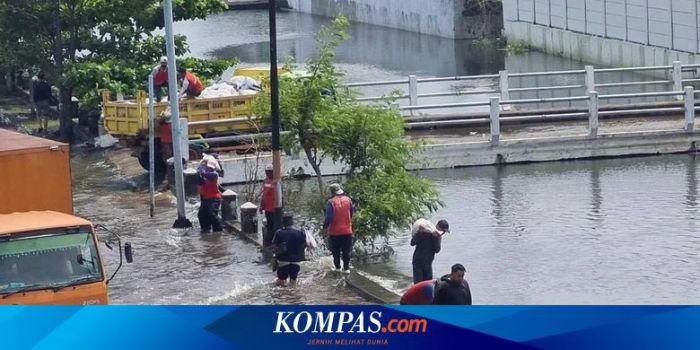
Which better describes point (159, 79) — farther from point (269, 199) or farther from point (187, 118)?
point (269, 199)

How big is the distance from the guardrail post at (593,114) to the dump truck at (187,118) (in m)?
7.10

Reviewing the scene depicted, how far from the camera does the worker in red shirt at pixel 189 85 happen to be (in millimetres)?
30078

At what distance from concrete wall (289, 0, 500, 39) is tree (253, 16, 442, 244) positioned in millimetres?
45851

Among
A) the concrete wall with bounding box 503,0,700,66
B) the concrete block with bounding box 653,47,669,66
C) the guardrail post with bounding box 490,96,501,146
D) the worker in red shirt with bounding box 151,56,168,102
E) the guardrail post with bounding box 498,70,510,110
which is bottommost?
the guardrail post with bounding box 490,96,501,146

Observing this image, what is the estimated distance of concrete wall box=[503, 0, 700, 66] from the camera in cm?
4981

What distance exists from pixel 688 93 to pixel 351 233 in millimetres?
13923

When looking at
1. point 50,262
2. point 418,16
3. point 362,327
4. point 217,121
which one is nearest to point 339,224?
point 50,262

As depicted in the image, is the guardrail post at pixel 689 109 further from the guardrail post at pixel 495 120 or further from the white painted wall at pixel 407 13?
the white painted wall at pixel 407 13

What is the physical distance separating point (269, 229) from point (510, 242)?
4410 mm

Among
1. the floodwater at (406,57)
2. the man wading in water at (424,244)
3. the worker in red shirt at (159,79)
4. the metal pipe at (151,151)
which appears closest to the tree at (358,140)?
the metal pipe at (151,151)

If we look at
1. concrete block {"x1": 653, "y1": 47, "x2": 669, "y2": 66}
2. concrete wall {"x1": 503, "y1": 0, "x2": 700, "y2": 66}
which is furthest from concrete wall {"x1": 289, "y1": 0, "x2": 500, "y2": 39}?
concrete block {"x1": 653, "y1": 47, "x2": 669, "y2": 66}

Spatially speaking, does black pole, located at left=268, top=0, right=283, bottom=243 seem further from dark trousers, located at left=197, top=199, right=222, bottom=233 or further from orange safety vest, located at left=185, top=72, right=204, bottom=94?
orange safety vest, located at left=185, top=72, right=204, bottom=94

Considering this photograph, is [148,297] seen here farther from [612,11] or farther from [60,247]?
[612,11]

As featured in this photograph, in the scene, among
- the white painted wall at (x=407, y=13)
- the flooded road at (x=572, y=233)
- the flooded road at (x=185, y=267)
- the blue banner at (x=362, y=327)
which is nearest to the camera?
the blue banner at (x=362, y=327)
